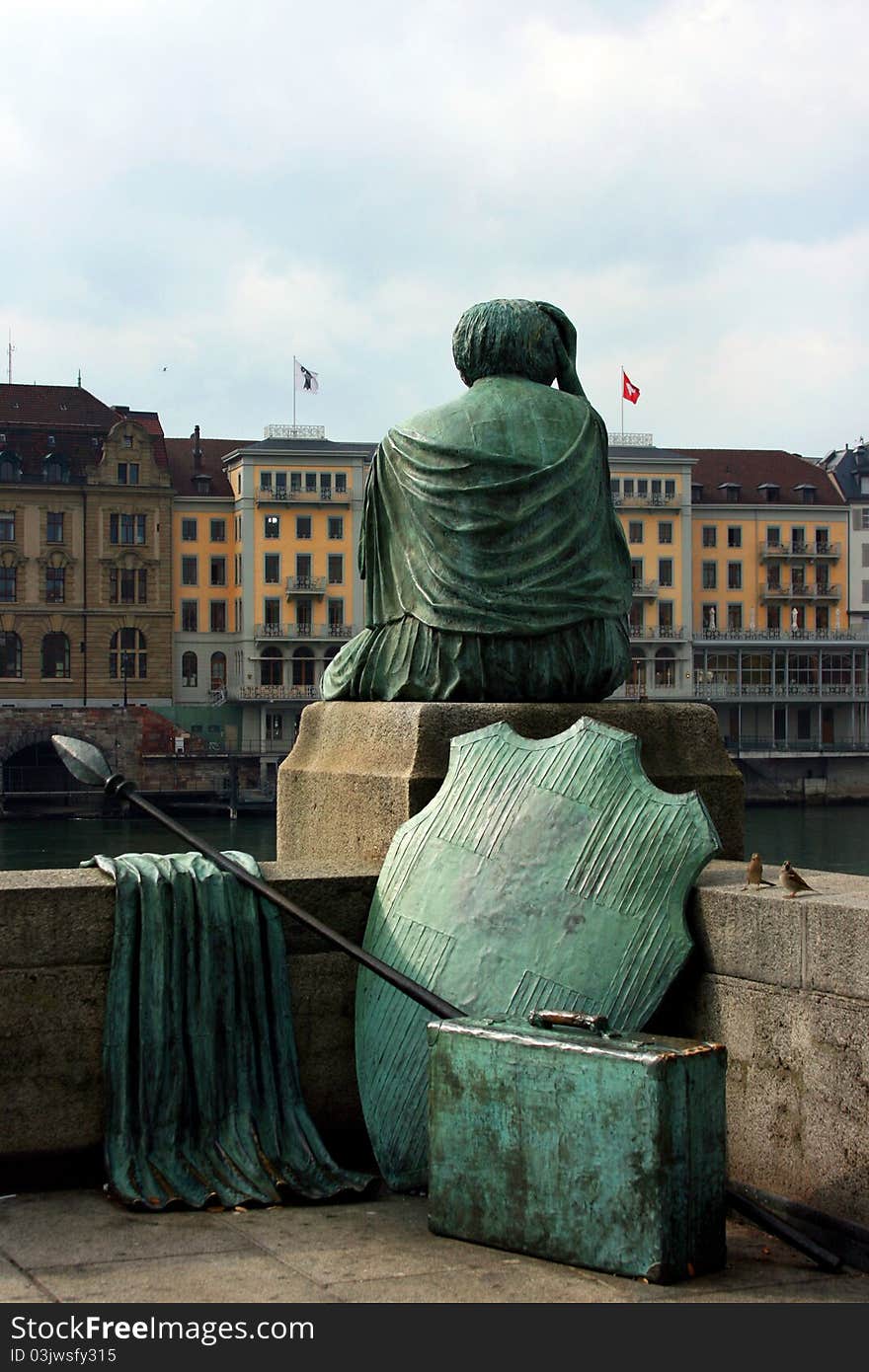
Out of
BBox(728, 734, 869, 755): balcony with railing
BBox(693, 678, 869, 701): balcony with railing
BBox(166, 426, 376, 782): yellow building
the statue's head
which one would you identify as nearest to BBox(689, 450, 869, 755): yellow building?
BBox(693, 678, 869, 701): balcony with railing

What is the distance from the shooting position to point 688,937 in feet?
16.2

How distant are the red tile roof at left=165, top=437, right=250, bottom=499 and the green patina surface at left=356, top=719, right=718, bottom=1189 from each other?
69.8 metres

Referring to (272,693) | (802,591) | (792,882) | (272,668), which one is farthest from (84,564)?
(792,882)

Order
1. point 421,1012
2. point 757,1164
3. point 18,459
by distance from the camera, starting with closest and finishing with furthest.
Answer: point 757,1164 → point 421,1012 → point 18,459

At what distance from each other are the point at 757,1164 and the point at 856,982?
0.68m

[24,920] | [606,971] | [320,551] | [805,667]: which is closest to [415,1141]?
[606,971]

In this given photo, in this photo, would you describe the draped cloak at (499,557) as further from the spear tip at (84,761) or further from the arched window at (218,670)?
the arched window at (218,670)

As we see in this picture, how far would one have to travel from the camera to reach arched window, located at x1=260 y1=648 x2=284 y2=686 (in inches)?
2854

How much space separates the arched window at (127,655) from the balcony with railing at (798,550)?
28276 millimetres

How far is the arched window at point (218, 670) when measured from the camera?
241 feet

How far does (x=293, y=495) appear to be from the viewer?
71.8 metres
